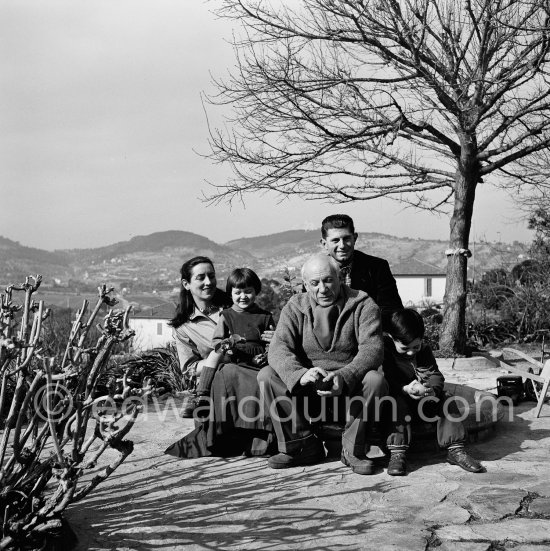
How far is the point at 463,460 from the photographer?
14.5 feet

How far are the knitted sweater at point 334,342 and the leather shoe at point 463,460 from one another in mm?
717

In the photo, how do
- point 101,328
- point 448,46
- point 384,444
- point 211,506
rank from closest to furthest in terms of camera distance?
point 101,328 < point 211,506 < point 384,444 < point 448,46

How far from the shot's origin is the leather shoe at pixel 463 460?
436cm

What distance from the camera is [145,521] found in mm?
3521

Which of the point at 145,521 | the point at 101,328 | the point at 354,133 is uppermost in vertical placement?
the point at 354,133

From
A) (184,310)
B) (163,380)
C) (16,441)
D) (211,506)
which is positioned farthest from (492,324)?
(16,441)

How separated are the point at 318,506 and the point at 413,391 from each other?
1226 millimetres

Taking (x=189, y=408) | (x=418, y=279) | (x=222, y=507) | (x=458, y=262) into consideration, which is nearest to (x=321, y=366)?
(x=222, y=507)

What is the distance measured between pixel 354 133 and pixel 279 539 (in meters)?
8.29

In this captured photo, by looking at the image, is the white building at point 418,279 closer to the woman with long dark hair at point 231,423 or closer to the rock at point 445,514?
the woman with long dark hair at point 231,423

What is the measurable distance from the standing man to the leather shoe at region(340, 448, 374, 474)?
47.9 inches

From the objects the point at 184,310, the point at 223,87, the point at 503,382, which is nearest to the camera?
the point at 184,310

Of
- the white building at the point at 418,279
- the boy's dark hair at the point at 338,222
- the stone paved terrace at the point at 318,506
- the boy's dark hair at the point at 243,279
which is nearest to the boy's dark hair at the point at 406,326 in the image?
the stone paved terrace at the point at 318,506

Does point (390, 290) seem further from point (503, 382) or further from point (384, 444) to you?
point (503, 382)
